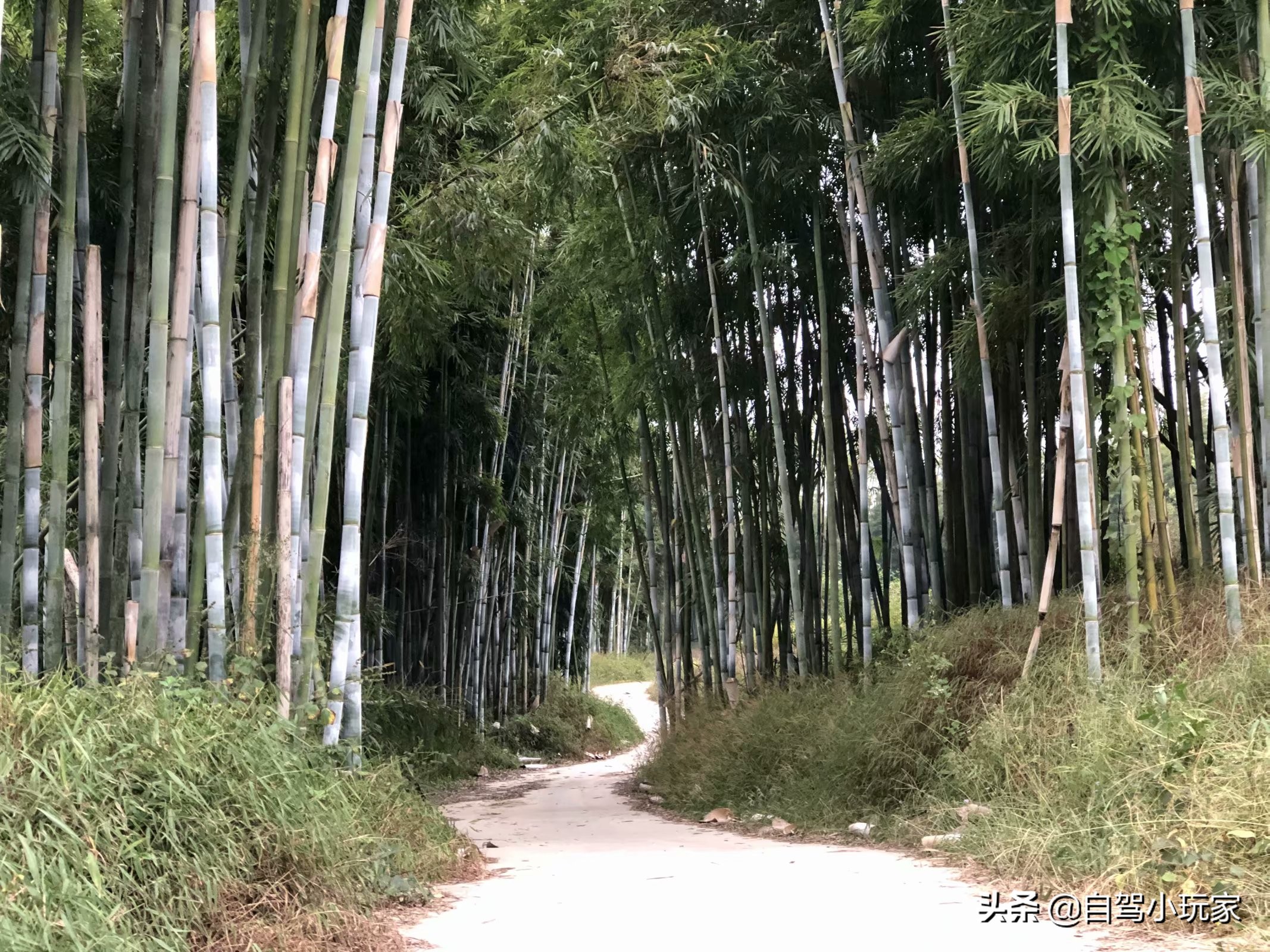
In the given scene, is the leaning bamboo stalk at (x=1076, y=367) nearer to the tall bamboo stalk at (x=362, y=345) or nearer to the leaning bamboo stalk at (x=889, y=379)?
the leaning bamboo stalk at (x=889, y=379)

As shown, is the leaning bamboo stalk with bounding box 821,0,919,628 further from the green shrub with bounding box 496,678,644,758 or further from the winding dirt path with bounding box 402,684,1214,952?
the green shrub with bounding box 496,678,644,758

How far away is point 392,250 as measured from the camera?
5.82 metres

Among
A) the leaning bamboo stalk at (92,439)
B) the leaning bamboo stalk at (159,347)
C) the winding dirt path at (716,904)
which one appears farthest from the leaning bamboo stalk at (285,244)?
the winding dirt path at (716,904)

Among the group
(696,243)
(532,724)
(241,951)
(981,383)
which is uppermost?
(696,243)

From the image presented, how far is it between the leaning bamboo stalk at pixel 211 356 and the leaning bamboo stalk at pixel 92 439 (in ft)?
1.39

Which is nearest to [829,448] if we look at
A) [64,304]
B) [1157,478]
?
[1157,478]

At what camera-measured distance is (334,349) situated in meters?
3.96

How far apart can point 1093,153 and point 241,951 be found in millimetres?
4266

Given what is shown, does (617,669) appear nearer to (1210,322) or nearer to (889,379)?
(889,379)

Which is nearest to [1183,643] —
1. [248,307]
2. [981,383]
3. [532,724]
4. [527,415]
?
[981,383]

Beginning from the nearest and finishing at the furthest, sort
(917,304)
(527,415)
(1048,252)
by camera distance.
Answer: (1048,252), (917,304), (527,415)

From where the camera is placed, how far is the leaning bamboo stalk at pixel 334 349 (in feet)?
12.6

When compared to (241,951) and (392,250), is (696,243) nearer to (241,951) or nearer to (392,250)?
(392,250)

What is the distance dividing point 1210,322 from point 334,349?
337 centimetres
